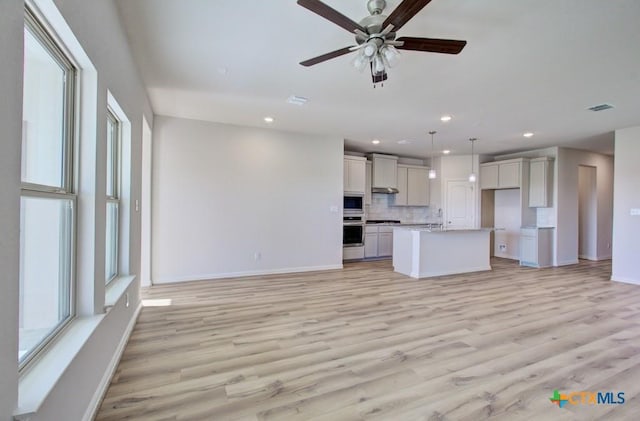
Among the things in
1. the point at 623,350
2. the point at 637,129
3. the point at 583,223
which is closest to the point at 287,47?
the point at 623,350

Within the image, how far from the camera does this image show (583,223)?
7.75 meters

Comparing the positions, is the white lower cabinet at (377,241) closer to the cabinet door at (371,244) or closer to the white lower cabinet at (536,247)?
the cabinet door at (371,244)

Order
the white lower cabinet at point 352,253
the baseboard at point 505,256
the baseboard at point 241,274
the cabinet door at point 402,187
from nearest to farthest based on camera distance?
1. the baseboard at point 241,274
2. the white lower cabinet at point 352,253
3. the baseboard at point 505,256
4. the cabinet door at point 402,187

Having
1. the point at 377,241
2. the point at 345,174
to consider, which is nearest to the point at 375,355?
the point at 345,174

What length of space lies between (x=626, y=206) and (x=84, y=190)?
24.7 feet

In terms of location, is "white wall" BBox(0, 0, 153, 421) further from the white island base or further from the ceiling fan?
the white island base

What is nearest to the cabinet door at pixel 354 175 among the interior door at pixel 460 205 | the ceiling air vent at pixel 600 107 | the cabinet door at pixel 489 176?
the interior door at pixel 460 205

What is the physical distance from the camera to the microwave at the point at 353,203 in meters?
6.89

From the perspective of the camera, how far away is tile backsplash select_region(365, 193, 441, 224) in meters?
7.91

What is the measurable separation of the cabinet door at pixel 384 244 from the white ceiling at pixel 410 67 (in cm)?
295

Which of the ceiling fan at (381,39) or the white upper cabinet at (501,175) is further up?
the ceiling fan at (381,39)

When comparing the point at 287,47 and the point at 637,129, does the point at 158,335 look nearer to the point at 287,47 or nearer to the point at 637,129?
the point at 287,47

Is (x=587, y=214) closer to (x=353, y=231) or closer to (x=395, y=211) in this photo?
(x=395, y=211)

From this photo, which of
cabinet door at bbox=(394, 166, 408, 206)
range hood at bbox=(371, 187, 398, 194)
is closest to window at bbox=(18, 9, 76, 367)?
range hood at bbox=(371, 187, 398, 194)
